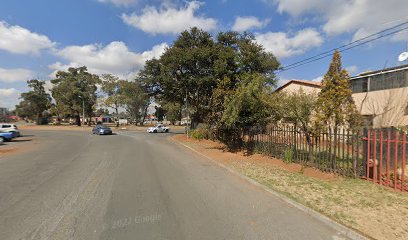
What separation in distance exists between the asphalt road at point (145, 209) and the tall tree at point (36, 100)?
67327 millimetres

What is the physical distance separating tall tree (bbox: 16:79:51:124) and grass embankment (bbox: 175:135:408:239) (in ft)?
235

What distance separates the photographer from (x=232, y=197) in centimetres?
603

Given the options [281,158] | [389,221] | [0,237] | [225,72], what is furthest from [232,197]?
[225,72]

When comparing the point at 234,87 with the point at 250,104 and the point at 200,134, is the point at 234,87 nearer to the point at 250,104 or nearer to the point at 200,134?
the point at 250,104

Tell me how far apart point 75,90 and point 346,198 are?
60.0 metres

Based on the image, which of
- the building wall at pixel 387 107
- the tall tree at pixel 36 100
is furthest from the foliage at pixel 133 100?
the building wall at pixel 387 107

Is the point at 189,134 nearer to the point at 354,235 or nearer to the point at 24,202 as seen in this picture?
the point at 24,202

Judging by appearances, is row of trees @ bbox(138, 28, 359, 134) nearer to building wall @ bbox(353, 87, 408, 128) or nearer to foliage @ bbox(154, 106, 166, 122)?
building wall @ bbox(353, 87, 408, 128)

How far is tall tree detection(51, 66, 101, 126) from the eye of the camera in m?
56.0

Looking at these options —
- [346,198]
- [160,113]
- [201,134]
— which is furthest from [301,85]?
[160,113]

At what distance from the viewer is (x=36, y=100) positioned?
2511 inches

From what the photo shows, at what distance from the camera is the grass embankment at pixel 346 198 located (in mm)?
4258

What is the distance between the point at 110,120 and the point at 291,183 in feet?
384

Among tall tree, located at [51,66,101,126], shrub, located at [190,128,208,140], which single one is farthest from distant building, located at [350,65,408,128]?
tall tree, located at [51,66,101,126]
